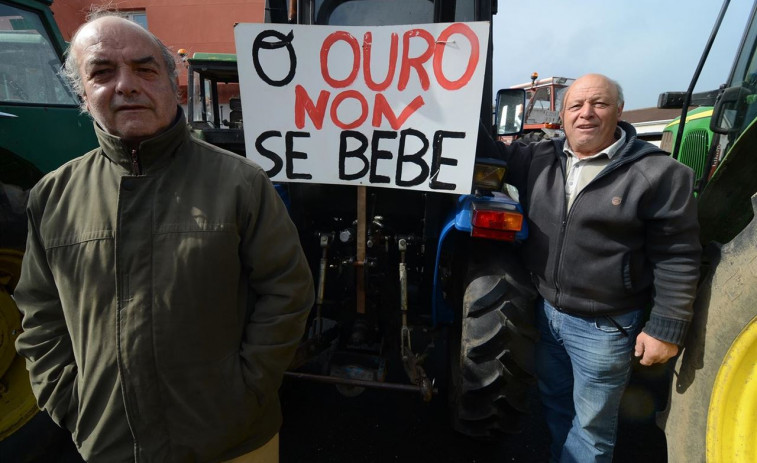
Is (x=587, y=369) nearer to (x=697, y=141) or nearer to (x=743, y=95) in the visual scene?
(x=743, y=95)

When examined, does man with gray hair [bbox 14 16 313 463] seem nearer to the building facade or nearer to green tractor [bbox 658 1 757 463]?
green tractor [bbox 658 1 757 463]

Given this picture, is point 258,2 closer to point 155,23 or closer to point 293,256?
point 155,23

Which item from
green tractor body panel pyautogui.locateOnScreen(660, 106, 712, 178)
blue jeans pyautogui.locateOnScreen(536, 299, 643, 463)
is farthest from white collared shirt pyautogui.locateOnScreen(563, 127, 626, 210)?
green tractor body panel pyautogui.locateOnScreen(660, 106, 712, 178)

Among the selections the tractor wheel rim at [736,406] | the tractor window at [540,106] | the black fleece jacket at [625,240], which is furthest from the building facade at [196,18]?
the tractor wheel rim at [736,406]

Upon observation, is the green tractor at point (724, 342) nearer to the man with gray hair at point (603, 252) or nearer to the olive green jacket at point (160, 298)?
the man with gray hair at point (603, 252)

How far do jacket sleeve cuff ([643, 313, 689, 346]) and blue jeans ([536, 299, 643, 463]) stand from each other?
0.49ft

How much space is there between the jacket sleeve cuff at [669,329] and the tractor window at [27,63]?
12.6 ft

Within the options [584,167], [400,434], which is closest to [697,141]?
[584,167]

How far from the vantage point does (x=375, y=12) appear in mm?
2674

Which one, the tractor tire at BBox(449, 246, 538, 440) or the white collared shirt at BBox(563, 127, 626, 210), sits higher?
the white collared shirt at BBox(563, 127, 626, 210)

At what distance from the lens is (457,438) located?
8.82 ft

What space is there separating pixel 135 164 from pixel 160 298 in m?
0.39

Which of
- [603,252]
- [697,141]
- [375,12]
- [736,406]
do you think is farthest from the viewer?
[697,141]

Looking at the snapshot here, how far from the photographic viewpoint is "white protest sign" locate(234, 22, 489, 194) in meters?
2.02
